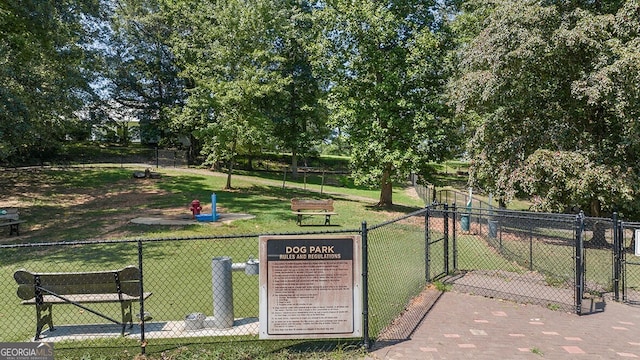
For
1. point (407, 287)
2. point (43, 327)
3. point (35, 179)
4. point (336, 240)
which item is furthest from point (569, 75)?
point (35, 179)

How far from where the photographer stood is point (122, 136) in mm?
49281

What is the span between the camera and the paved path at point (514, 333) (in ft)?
18.4

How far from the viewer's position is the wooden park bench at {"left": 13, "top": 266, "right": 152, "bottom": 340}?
19.3 ft

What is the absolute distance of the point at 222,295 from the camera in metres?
6.22

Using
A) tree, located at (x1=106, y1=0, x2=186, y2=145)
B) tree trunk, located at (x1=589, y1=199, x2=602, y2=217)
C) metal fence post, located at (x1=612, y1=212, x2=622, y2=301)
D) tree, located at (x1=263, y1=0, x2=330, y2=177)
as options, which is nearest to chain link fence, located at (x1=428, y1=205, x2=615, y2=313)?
metal fence post, located at (x1=612, y1=212, x2=622, y2=301)

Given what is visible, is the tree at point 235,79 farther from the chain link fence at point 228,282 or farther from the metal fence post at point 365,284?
the metal fence post at point 365,284

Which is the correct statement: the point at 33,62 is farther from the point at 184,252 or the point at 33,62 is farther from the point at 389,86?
the point at 389,86

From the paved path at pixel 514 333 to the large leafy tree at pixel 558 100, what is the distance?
270 inches

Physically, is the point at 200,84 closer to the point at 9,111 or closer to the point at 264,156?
the point at 9,111

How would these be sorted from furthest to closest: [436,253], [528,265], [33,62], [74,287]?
[33,62]
[436,253]
[528,265]
[74,287]

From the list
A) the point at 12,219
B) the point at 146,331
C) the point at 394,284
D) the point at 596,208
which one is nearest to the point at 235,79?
the point at 12,219

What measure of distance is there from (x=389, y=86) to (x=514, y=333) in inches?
638

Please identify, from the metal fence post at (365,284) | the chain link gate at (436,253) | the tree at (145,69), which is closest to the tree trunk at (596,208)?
the chain link gate at (436,253)

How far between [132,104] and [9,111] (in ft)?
101
